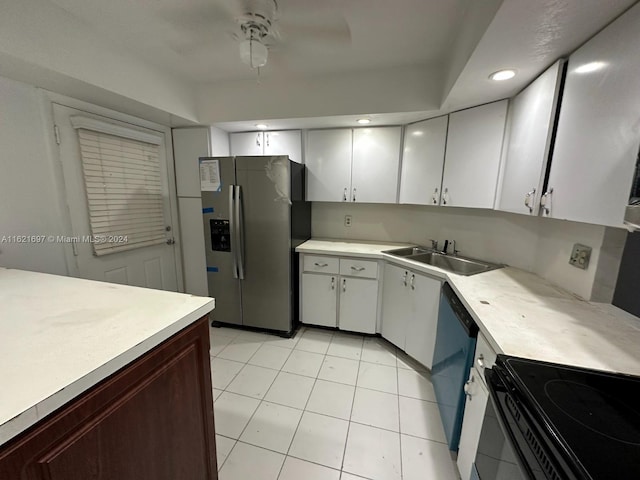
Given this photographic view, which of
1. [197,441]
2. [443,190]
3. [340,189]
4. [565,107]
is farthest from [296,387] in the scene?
[565,107]

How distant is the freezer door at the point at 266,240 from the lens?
88.0 inches

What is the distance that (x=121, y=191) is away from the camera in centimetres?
217

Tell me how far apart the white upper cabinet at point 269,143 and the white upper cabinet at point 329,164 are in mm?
129

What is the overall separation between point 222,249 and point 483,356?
2222 millimetres

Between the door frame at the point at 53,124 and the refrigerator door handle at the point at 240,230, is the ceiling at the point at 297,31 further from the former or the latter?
the refrigerator door handle at the point at 240,230

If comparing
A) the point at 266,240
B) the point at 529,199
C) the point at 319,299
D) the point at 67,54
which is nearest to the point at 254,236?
the point at 266,240

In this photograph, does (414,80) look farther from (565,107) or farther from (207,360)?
(207,360)

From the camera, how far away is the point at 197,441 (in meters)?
0.96

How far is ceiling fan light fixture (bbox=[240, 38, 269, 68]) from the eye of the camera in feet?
4.92

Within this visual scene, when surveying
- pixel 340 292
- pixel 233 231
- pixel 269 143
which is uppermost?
pixel 269 143

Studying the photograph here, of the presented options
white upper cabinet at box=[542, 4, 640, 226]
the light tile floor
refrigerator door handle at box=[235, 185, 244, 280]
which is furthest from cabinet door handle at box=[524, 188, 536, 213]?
refrigerator door handle at box=[235, 185, 244, 280]

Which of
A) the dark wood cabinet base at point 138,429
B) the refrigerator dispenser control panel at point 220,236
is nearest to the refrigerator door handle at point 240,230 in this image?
the refrigerator dispenser control panel at point 220,236

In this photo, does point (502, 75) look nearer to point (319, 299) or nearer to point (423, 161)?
point (423, 161)

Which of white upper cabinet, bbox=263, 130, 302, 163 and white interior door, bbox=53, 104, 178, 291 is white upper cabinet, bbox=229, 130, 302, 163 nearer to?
white upper cabinet, bbox=263, 130, 302, 163
